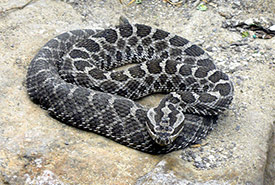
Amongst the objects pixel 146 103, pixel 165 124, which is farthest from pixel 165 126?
pixel 146 103

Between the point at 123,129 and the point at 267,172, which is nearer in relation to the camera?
the point at 267,172

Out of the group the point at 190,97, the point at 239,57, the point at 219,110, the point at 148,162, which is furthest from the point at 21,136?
the point at 239,57

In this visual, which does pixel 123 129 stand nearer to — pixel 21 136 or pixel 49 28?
pixel 21 136

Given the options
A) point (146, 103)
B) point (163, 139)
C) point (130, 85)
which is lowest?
point (146, 103)

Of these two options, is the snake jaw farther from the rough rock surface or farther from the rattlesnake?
the rough rock surface

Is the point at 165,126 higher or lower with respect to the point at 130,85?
higher

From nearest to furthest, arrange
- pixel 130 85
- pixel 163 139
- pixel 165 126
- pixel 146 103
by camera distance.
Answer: pixel 163 139 < pixel 165 126 < pixel 130 85 < pixel 146 103

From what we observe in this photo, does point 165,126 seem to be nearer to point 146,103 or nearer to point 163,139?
point 163,139
